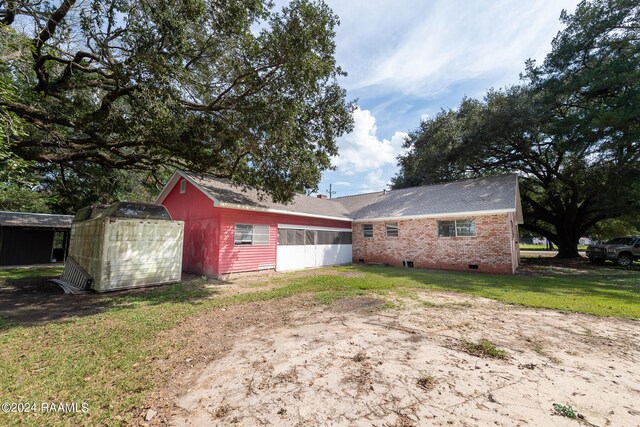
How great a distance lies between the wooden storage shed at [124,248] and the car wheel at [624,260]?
81.4ft

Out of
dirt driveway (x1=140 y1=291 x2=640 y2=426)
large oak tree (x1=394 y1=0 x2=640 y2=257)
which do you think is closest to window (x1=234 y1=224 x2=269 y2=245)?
dirt driveway (x1=140 y1=291 x2=640 y2=426)

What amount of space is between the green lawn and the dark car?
26.1ft

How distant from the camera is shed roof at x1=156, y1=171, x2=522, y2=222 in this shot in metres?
12.3

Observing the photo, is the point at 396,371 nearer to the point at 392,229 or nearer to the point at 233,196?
the point at 233,196

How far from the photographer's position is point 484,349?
13.0 ft

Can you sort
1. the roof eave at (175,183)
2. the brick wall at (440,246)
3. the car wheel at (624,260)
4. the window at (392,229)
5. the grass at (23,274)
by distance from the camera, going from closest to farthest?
the grass at (23,274) → the roof eave at (175,183) → the brick wall at (440,246) → the car wheel at (624,260) → the window at (392,229)

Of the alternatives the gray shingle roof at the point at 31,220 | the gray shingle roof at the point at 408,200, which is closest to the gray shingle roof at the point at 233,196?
the gray shingle roof at the point at 408,200

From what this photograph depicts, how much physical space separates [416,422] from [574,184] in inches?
946

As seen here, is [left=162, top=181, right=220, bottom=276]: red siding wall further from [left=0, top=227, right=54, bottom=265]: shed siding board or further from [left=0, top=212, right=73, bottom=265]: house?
[left=0, top=227, right=54, bottom=265]: shed siding board

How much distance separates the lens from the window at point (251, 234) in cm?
1192

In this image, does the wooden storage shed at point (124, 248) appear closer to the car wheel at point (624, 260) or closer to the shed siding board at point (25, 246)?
the shed siding board at point (25, 246)

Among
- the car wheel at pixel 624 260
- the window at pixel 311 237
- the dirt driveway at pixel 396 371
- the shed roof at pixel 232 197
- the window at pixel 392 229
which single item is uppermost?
the shed roof at pixel 232 197

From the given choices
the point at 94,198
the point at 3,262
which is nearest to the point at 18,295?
the point at 3,262

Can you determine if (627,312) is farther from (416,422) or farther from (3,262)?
(3,262)
